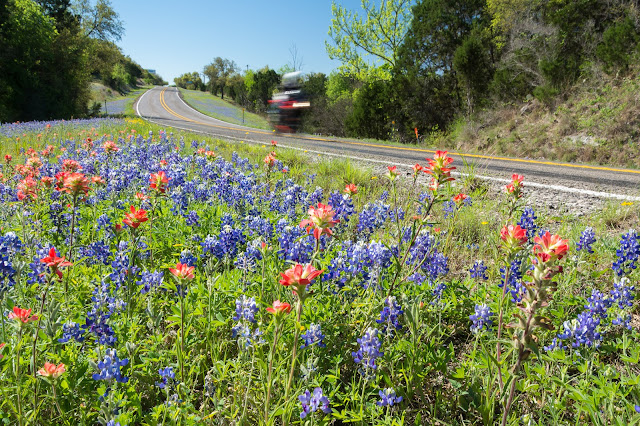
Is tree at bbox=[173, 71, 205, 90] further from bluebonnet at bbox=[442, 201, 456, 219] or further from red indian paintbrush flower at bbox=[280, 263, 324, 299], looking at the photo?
red indian paintbrush flower at bbox=[280, 263, 324, 299]

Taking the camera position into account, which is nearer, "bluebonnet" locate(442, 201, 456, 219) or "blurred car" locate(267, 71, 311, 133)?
"bluebonnet" locate(442, 201, 456, 219)

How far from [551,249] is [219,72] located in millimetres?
95284

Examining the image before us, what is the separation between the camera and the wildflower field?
1544mm

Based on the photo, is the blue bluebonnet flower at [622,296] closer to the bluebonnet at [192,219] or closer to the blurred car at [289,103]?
the bluebonnet at [192,219]

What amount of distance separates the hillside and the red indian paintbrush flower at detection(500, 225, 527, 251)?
12377 millimetres

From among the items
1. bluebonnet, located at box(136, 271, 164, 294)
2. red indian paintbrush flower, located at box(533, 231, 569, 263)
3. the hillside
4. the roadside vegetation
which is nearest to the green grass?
the roadside vegetation

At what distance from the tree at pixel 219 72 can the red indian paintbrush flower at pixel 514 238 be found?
87592 millimetres

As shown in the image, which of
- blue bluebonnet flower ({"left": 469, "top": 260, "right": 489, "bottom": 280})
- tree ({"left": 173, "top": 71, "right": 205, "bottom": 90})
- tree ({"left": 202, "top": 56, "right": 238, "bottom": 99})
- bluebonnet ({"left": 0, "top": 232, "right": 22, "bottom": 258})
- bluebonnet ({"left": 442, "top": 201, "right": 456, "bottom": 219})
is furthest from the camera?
tree ({"left": 173, "top": 71, "right": 205, "bottom": 90})

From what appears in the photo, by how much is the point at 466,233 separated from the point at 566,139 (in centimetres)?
1189

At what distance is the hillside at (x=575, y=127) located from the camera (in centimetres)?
1170

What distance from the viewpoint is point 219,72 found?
286 ft

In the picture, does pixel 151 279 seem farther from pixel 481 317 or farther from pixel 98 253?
pixel 481 317

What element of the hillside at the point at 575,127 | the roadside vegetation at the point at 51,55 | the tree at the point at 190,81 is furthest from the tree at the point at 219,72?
the hillside at the point at 575,127

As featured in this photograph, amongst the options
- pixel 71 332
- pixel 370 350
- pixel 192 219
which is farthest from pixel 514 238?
pixel 192 219
